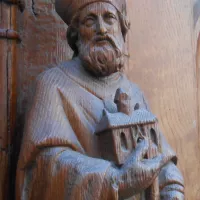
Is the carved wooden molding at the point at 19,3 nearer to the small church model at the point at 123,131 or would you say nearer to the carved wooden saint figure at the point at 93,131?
the carved wooden saint figure at the point at 93,131

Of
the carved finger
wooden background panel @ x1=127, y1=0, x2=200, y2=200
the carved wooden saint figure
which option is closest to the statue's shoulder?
the carved wooden saint figure

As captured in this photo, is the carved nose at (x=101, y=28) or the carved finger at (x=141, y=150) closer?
the carved finger at (x=141, y=150)

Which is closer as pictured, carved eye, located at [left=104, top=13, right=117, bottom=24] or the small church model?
the small church model

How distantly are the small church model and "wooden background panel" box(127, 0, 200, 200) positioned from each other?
594 mm

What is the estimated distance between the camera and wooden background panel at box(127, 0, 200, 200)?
2041mm

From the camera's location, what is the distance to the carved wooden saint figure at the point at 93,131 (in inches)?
52.1

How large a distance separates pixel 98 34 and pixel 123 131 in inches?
13.5

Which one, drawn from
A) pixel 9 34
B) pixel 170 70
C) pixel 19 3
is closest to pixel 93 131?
pixel 9 34

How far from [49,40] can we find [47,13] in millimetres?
111

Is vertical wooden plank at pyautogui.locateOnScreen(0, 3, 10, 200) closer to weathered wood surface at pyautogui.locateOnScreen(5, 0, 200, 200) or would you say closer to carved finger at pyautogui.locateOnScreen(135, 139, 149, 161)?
weathered wood surface at pyautogui.locateOnScreen(5, 0, 200, 200)

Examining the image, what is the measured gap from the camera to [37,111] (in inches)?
57.8

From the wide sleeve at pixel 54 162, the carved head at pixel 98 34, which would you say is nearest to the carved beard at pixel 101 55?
the carved head at pixel 98 34

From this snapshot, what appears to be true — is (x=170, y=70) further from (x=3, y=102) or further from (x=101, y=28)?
(x=3, y=102)

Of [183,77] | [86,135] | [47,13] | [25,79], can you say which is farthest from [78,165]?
[183,77]
